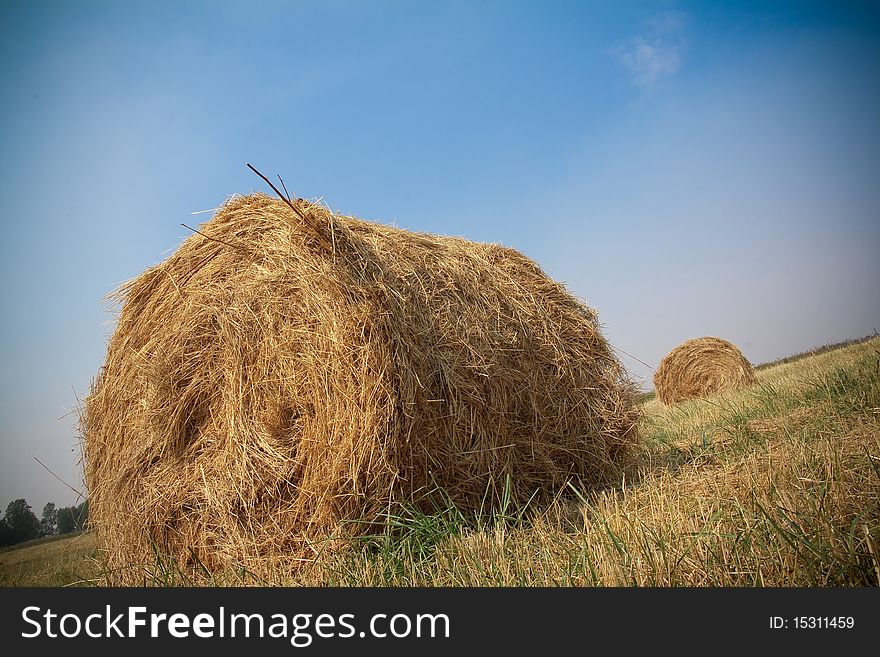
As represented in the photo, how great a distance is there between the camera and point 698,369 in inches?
503

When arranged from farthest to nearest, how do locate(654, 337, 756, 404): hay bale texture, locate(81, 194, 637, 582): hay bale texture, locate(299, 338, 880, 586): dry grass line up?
locate(654, 337, 756, 404): hay bale texture → locate(81, 194, 637, 582): hay bale texture → locate(299, 338, 880, 586): dry grass

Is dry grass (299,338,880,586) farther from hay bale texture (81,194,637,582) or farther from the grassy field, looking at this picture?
hay bale texture (81,194,637,582)

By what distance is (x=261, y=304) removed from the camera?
3.74 metres

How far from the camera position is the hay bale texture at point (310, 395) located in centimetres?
329

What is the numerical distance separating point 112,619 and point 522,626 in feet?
5.51

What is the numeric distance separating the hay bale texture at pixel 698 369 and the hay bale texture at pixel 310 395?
8998mm

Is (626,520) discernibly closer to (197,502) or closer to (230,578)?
(230,578)

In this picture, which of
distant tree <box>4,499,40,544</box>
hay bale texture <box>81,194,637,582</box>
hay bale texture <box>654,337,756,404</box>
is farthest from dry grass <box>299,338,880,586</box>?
distant tree <box>4,499,40,544</box>

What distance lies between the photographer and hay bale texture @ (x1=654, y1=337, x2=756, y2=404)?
486 inches

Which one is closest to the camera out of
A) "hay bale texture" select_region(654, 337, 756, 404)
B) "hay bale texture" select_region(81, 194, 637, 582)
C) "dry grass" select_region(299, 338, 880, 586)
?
"dry grass" select_region(299, 338, 880, 586)

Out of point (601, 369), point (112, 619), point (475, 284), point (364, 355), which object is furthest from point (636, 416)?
point (112, 619)

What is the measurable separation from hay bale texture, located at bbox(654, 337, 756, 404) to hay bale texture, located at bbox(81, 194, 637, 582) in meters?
9.00

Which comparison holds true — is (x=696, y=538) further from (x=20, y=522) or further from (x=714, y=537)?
(x=20, y=522)

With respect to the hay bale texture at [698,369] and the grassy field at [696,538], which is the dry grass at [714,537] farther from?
the hay bale texture at [698,369]
